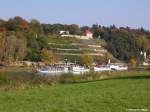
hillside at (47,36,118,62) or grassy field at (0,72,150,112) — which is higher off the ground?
hillside at (47,36,118,62)

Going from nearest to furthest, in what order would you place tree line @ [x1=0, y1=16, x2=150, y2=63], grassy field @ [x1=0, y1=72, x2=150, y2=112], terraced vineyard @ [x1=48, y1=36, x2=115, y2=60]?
grassy field @ [x1=0, y1=72, x2=150, y2=112]
tree line @ [x1=0, y1=16, x2=150, y2=63]
terraced vineyard @ [x1=48, y1=36, x2=115, y2=60]

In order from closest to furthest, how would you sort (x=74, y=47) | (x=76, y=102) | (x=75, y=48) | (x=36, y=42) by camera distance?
(x=76, y=102)
(x=36, y=42)
(x=75, y=48)
(x=74, y=47)

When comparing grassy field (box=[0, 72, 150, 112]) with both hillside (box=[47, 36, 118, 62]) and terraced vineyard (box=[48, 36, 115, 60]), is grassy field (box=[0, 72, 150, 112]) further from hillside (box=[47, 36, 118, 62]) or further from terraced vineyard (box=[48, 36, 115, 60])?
terraced vineyard (box=[48, 36, 115, 60])

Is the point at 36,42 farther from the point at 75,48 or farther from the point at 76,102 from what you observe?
the point at 76,102

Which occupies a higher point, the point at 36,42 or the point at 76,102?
the point at 36,42

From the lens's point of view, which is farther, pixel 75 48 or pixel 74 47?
pixel 74 47

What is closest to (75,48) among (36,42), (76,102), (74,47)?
Result: (74,47)

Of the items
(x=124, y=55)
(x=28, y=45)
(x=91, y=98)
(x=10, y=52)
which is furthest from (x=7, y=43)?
(x=91, y=98)

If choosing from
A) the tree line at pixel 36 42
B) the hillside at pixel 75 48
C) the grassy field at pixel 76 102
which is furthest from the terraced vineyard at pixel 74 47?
the grassy field at pixel 76 102

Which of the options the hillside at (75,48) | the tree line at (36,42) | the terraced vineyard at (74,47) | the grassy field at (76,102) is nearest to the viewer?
the grassy field at (76,102)

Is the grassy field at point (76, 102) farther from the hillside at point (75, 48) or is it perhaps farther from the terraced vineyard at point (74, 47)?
the terraced vineyard at point (74, 47)

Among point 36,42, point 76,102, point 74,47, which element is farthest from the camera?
point 74,47

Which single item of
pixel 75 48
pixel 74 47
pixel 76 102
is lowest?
pixel 76 102

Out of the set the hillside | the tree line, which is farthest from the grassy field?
the hillside
